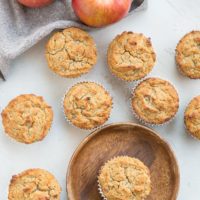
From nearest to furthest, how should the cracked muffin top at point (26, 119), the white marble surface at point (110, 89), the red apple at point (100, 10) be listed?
the red apple at point (100, 10) → the cracked muffin top at point (26, 119) → the white marble surface at point (110, 89)

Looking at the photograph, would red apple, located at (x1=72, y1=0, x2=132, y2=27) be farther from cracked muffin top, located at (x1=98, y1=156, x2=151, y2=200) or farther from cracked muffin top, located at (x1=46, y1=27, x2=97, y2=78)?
cracked muffin top, located at (x1=98, y1=156, x2=151, y2=200)

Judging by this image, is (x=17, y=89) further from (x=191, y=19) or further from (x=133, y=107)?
(x=191, y=19)

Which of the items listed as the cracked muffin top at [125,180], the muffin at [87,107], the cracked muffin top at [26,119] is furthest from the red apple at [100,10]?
the cracked muffin top at [125,180]

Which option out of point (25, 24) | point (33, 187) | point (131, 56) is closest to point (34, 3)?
point (25, 24)

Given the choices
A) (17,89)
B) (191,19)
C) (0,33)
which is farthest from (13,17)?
(191,19)

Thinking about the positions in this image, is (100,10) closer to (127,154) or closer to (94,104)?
(94,104)

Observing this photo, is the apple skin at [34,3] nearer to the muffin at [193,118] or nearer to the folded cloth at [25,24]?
the folded cloth at [25,24]
